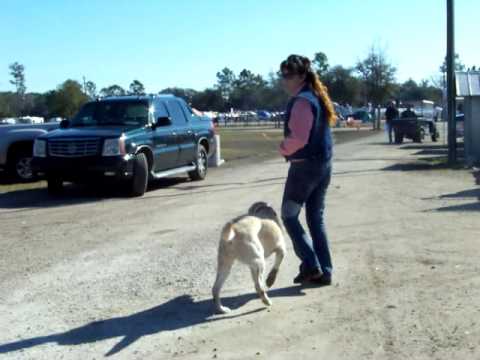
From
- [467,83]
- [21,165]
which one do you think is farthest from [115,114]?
[467,83]

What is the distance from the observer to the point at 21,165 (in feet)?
54.2

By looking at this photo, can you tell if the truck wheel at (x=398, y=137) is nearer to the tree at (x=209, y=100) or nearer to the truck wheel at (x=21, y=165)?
the truck wheel at (x=21, y=165)

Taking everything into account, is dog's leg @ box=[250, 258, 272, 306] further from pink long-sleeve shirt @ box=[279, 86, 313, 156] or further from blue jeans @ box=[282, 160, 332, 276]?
pink long-sleeve shirt @ box=[279, 86, 313, 156]

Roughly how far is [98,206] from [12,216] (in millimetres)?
1401

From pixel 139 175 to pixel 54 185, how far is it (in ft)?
5.82

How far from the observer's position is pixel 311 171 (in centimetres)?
607

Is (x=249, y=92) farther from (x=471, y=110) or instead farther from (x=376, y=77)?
(x=471, y=110)

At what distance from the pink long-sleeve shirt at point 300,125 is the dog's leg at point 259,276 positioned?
0.99 m

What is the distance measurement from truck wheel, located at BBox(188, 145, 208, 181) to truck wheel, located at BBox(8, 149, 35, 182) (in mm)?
3750

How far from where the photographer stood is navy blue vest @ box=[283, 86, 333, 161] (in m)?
5.95

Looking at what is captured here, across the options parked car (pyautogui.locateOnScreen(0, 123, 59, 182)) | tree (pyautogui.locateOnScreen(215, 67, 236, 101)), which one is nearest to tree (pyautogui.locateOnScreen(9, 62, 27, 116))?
tree (pyautogui.locateOnScreen(215, 67, 236, 101))

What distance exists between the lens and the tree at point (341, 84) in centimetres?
7044

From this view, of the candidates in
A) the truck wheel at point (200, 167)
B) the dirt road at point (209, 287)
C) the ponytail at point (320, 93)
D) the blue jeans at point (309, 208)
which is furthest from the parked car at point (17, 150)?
the ponytail at point (320, 93)

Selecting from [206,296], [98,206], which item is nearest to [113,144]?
[98,206]
